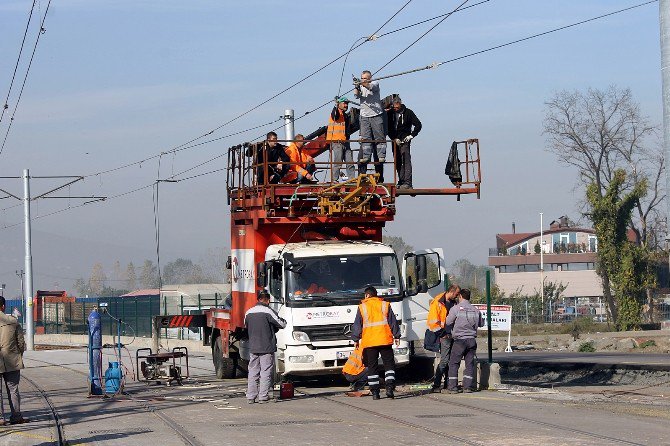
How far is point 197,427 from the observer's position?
1446 centimetres

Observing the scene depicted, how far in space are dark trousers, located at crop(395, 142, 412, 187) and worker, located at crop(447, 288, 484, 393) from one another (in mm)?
3511

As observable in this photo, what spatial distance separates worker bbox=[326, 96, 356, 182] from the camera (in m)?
21.6

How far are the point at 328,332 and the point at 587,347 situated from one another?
2428cm

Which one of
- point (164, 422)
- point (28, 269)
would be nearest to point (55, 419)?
point (164, 422)

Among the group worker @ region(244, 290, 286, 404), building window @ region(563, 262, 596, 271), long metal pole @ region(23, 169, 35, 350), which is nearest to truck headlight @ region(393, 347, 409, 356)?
worker @ region(244, 290, 286, 404)

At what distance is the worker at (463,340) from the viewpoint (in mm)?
18656

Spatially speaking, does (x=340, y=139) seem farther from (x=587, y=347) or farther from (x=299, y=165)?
(x=587, y=347)

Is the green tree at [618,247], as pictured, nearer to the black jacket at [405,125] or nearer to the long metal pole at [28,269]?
the long metal pole at [28,269]

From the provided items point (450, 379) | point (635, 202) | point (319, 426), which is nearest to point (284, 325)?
point (450, 379)

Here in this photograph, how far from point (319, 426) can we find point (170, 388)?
27.8ft

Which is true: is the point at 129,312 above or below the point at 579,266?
below

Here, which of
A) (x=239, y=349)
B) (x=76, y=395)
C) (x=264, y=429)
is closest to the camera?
(x=264, y=429)

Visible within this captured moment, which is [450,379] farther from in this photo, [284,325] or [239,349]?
[239,349]

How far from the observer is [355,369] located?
1866 centimetres
